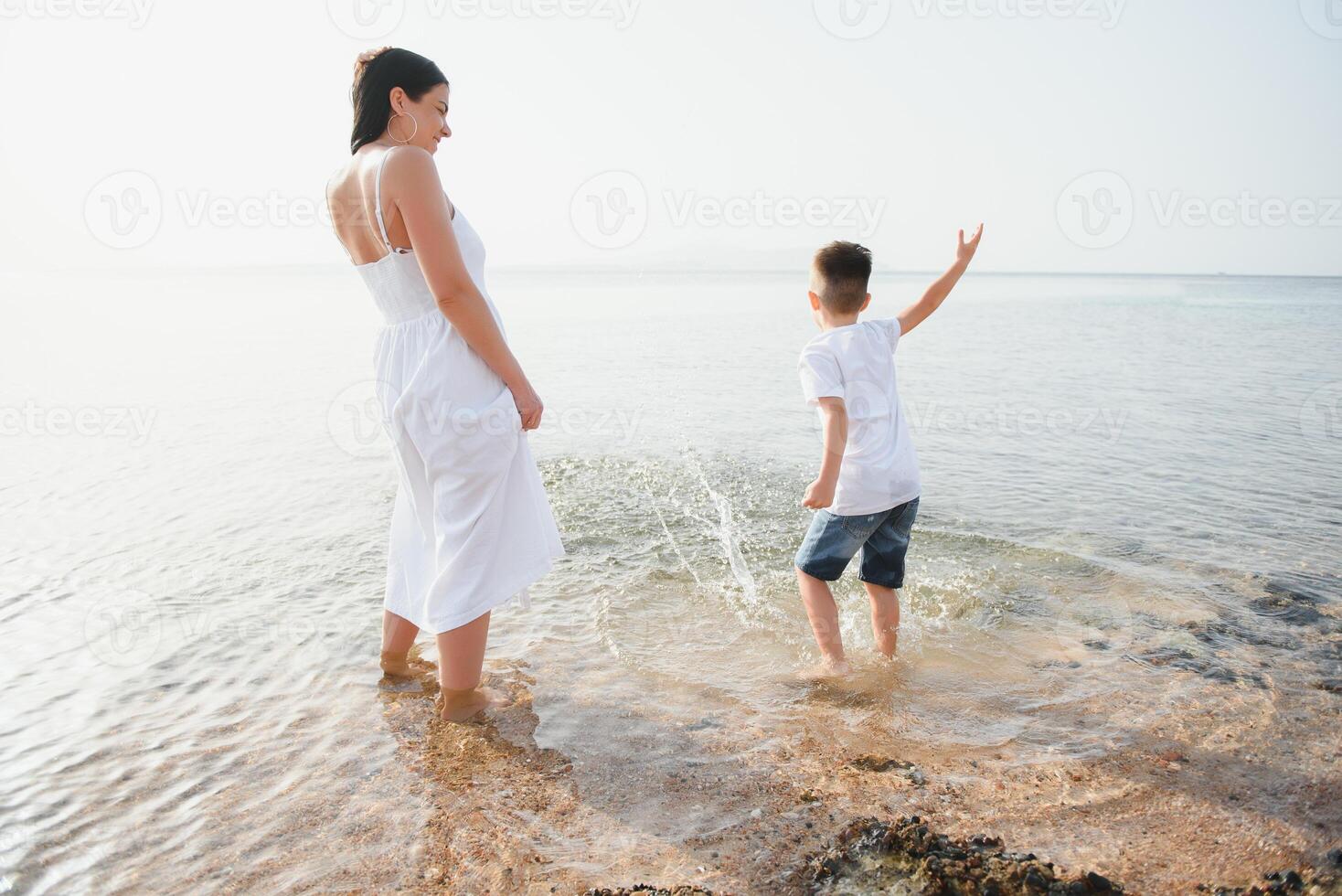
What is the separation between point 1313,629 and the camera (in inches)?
151

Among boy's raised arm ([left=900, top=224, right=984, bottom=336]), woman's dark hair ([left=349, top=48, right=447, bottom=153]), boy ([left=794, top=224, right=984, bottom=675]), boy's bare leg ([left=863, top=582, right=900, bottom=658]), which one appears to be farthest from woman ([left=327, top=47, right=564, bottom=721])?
boy's raised arm ([left=900, top=224, right=984, bottom=336])

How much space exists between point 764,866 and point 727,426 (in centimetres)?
617

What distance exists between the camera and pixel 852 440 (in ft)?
11.1

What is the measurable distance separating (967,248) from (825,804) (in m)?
2.48

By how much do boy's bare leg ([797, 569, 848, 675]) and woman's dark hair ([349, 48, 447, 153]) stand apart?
7.50 feet

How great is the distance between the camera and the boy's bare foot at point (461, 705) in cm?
309

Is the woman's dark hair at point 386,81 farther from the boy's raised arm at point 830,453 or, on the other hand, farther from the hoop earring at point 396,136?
the boy's raised arm at point 830,453

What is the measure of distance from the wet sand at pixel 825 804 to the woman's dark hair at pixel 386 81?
82.7 inches

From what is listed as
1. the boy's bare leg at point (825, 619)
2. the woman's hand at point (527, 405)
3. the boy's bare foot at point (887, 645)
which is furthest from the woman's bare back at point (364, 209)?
the boy's bare foot at point (887, 645)

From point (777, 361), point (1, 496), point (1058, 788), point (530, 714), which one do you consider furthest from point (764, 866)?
point (777, 361)

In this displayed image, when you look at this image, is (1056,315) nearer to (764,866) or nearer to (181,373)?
(181,373)

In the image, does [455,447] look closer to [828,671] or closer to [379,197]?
[379,197]

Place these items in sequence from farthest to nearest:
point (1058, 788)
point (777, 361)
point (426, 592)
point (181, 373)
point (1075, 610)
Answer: point (777, 361) → point (181, 373) → point (1075, 610) → point (426, 592) → point (1058, 788)

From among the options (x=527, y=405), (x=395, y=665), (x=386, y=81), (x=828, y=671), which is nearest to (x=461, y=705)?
(x=395, y=665)
